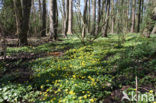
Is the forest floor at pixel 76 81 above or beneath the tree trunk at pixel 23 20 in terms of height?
beneath

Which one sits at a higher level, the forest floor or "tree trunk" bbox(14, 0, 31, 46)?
"tree trunk" bbox(14, 0, 31, 46)

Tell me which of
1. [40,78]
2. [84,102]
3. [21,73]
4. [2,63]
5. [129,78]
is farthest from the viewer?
[2,63]

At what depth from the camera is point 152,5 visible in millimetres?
10555

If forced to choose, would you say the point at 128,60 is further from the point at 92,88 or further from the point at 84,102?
the point at 84,102

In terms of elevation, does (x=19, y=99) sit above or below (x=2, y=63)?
below

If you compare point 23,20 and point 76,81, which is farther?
point 23,20

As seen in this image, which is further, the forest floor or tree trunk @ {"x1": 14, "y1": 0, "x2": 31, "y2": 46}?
tree trunk @ {"x1": 14, "y1": 0, "x2": 31, "y2": 46}

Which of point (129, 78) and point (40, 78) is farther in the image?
point (40, 78)

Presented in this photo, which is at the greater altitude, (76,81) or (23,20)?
(23,20)

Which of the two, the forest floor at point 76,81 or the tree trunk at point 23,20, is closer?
the forest floor at point 76,81

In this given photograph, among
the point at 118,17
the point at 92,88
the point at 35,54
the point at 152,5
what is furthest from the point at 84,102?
the point at 152,5

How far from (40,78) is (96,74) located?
6.95 feet

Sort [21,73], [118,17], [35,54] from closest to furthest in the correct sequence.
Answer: [21,73]
[35,54]
[118,17]

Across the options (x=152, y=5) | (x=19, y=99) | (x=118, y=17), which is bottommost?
(x=19, y=99)
